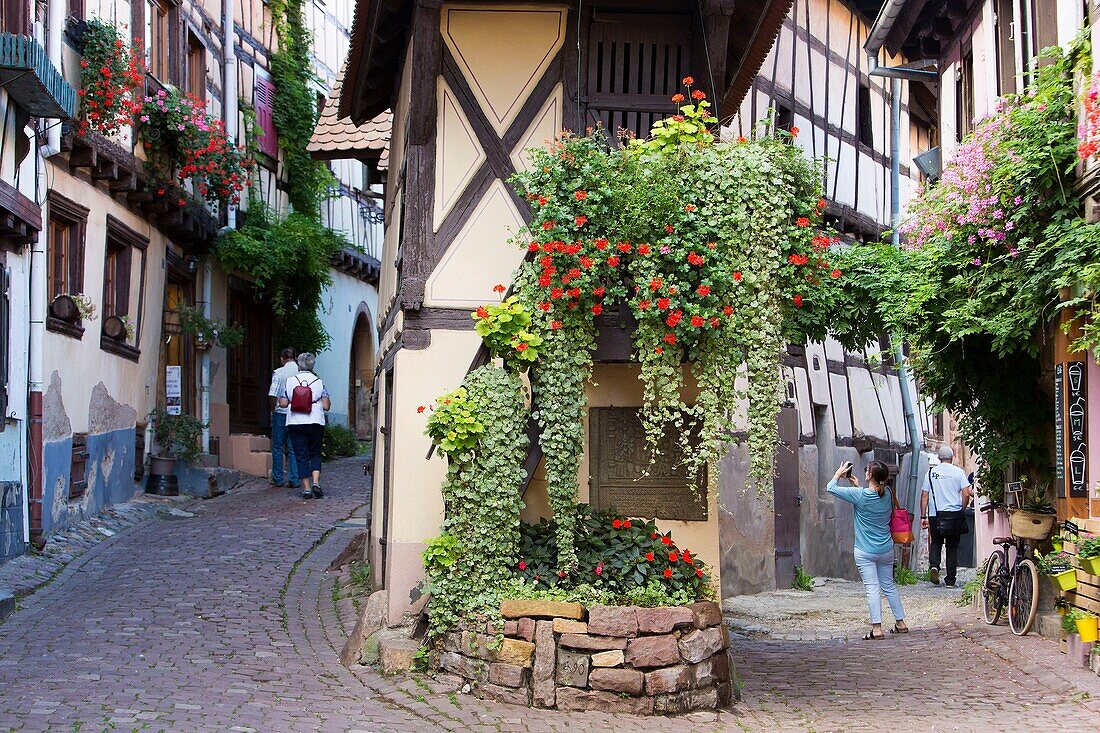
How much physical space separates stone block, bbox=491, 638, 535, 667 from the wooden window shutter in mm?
13051

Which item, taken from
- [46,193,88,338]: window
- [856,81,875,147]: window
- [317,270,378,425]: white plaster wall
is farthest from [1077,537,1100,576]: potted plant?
[317,270,378,425]: white plaster wall

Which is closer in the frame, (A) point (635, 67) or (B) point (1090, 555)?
(B) point (1090, 555)

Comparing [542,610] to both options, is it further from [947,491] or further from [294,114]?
[294,114]

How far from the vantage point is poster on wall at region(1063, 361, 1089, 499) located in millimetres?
8852

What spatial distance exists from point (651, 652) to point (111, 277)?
914 centimetres

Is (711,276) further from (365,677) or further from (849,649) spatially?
(849,649)

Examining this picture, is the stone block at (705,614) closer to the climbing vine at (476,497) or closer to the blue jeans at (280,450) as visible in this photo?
the climbing vine at (476,497)

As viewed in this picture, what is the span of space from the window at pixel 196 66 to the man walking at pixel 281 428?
380 centimetres

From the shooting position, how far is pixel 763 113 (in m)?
15.0

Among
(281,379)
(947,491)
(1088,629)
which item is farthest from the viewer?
(281,379)

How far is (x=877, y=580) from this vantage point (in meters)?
10.6

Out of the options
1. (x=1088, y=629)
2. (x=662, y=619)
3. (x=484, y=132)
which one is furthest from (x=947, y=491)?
(x=662, y=619)

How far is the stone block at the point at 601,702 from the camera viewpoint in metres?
7.04

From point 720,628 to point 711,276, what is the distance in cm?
208
